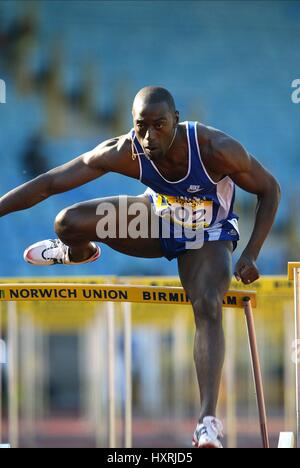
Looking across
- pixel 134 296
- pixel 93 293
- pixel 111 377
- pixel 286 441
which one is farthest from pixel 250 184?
pixel 111 377

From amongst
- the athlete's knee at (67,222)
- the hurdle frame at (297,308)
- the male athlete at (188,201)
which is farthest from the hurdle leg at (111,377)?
the hurdle frame at (297,308)

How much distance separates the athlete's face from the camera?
3.69 meters

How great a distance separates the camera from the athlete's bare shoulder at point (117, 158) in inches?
155

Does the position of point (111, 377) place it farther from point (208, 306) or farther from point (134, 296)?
point (208, 306)

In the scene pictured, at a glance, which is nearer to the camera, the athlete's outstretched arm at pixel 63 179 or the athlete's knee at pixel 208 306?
the athlete's knee at pixel 208 306

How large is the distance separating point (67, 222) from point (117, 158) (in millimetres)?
351

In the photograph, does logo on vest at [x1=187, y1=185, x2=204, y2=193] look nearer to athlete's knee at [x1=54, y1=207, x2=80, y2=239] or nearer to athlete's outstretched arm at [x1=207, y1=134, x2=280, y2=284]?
athlete's outstretched arm at [x1=207, y1=134, x2=280, y2=284]

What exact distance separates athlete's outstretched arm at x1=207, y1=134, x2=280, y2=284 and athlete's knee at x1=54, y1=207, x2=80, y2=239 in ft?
1.99

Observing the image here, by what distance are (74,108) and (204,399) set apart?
7.83 m

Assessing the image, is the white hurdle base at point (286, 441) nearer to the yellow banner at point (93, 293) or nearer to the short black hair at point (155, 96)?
the yellow banner at point (93, 293)

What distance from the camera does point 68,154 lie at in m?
10.9

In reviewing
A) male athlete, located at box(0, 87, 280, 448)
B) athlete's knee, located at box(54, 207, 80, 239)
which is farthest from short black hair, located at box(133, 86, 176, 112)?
athlete's knee, located at box(54, 207, 80, 239)

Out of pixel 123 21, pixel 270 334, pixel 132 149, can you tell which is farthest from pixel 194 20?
pixel 132 149

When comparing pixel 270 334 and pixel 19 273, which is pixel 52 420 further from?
pixel 19 273
